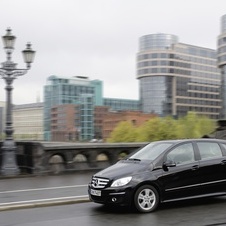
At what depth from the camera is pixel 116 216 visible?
8727 millimetres

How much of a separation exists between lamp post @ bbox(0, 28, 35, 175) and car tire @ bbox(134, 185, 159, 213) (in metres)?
9.62

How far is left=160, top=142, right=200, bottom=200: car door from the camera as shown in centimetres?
925

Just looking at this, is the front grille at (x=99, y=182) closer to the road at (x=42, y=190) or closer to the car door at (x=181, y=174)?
the car door at (x=181, y=174)

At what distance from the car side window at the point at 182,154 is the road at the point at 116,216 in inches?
37.6

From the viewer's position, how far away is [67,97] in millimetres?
173500

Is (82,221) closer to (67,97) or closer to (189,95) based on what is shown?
(67,97)

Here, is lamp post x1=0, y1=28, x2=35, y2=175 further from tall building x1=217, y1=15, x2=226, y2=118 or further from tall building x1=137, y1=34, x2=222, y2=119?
tall building x1=137, y1=34, x2=222, y2=119

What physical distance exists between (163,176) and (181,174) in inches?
17.6

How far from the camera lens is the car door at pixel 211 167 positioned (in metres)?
9.77

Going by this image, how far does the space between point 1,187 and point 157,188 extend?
21.8 feet

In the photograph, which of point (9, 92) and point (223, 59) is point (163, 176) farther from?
point (223, 59)

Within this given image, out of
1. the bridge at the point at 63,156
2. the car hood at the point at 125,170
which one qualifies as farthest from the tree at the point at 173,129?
the car hood at the point at 125,170

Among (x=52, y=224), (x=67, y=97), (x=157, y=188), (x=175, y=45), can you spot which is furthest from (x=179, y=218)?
(x=175, y=45)

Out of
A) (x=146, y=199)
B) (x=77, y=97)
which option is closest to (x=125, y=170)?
(x=146, y=199)
